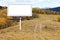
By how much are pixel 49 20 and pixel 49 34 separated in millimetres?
2117

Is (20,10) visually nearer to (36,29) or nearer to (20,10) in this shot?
(20,10)

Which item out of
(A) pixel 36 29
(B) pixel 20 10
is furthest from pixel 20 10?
(A) pixel 36 29

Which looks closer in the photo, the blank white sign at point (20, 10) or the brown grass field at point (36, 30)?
the brown grass field at point (36, 30)

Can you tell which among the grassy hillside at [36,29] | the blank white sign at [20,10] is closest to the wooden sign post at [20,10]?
the blank white sign at [20,10]

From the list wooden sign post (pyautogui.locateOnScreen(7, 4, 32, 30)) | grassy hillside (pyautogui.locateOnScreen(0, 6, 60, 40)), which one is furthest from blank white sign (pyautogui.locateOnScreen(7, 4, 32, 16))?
grassy hillside (pyautogui.locateOnScreen(0, 6, 60, 40))

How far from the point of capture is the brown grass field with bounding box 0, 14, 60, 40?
1157 centimetres

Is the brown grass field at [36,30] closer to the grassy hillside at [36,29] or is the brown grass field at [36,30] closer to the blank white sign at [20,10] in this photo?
the grassy hillside at [36,29]

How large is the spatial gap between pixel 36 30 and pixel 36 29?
0.16 m

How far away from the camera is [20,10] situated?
12.9 meters

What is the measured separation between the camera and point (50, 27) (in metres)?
13.1

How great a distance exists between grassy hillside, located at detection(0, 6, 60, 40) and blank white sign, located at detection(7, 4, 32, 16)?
0.77 meters

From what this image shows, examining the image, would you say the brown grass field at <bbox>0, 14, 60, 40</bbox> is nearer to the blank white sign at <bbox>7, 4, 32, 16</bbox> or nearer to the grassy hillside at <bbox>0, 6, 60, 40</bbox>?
the grassy hillside at <bbox>0, 6, 60, 40</bbox>

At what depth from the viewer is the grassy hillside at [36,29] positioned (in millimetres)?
11578

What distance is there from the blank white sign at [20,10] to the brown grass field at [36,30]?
0.77m
